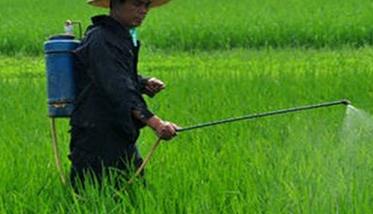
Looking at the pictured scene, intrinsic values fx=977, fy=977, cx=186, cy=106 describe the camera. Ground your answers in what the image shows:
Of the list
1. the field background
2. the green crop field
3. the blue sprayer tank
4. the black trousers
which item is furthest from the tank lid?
the green crop field

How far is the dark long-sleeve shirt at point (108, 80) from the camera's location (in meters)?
3.71

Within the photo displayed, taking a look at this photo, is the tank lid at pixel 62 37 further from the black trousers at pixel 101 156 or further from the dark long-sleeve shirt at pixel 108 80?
the black trousers at pixel 101 156

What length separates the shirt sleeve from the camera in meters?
3.70

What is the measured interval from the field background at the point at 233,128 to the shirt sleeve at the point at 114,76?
12.9 inches

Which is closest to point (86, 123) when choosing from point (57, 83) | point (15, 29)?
point (57, 83)

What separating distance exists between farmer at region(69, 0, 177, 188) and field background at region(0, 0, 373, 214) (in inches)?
6.1

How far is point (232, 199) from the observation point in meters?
3.57

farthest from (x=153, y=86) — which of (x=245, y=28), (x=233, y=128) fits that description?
(x=245, y=28)

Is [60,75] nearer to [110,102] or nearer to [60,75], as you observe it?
[60,75]

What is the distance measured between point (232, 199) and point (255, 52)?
9.71 metres

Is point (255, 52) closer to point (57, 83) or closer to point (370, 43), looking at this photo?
point (370, 43)

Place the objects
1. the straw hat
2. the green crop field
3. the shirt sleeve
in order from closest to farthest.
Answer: the shirt sleeve, the straw hat, the green crop field

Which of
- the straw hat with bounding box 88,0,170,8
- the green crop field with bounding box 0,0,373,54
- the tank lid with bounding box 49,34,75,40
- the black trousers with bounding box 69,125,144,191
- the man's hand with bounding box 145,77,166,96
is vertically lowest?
the black trousers with bounding box 69,125,144,191

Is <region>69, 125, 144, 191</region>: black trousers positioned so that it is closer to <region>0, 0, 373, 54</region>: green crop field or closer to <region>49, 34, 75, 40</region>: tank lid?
<region>49, 34, 75, 40</region>: tank lid
